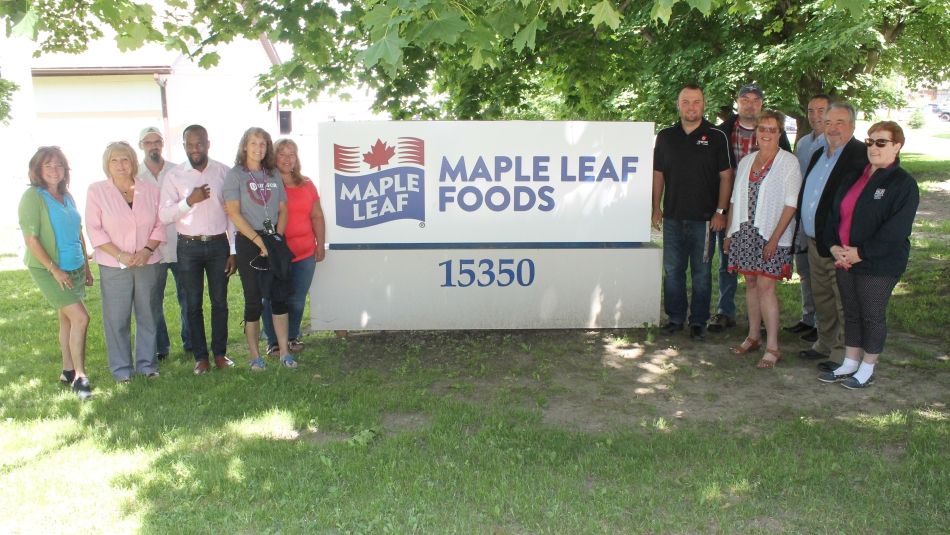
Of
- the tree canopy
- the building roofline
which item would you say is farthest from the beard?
the building roofline

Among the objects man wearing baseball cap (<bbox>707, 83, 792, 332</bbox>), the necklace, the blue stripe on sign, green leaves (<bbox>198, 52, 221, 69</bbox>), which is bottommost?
the blue stripe on sign

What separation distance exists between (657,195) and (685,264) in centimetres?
67

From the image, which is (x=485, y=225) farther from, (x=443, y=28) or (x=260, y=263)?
(x=443, y=28)

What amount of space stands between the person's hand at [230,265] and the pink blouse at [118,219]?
549mm

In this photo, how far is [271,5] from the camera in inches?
245

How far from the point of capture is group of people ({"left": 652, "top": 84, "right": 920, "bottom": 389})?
5.09 metres

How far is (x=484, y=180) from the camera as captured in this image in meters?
6.60

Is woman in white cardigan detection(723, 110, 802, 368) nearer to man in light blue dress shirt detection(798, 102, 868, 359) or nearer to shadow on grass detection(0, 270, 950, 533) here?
man in light blue dress shirt detection(798, 102, 868, 359)

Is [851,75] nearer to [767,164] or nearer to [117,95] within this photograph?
[767,164]

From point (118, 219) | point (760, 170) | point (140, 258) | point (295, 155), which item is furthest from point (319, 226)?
point (760, 170)

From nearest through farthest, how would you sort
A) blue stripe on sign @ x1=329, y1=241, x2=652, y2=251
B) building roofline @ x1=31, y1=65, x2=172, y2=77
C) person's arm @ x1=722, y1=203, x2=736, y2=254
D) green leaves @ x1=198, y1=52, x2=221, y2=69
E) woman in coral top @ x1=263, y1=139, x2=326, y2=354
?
woman in coral top @ x1=263, y1=139, x2=326, y2=354, person's arm @ x1=722, y1=203, x2=736, y2=254, blue stripe on sign @ x1=329, y1=241, x2=652, y2=251, green leaves @ x1=198, y1=52, x2=221, y2=69, building roofline @ x1=31, y1=65, x2=172, y2=77

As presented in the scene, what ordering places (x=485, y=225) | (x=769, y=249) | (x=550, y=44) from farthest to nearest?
(x=550, y=44)
(x=485, y=225)
(x=769, y=249)

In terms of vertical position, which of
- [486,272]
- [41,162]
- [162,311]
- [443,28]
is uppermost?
[443,28]

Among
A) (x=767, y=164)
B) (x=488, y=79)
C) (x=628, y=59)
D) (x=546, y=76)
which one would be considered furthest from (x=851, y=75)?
(x=767, y=164)
